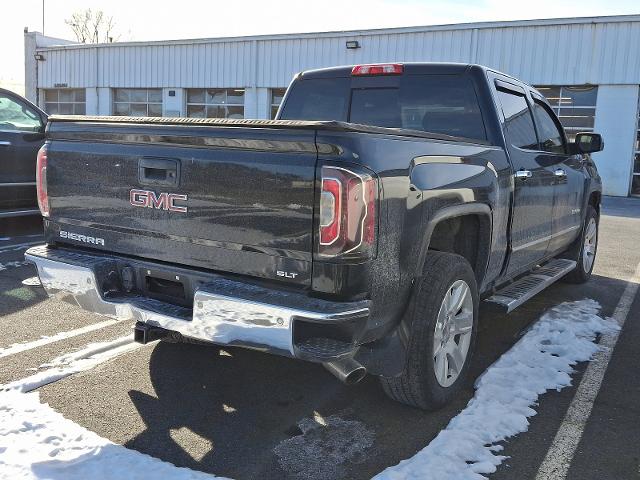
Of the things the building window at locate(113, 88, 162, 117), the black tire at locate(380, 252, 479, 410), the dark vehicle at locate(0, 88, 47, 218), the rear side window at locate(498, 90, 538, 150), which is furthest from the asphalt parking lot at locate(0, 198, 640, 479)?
the building window at locate(113, 88, 162, 117)

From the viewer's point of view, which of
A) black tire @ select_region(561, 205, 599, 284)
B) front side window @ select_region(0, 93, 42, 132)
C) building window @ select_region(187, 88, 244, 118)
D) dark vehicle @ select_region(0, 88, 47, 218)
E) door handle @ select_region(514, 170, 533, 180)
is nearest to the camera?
door handle @ select_region(514, 170, 533, 180)

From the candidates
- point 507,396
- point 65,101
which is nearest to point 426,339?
point 507,396

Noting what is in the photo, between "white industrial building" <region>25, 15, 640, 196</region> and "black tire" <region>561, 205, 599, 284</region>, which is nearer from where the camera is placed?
"black tire" <region>561, 205, 599, 284</region>

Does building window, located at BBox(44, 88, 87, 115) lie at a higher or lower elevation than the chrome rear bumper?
higher

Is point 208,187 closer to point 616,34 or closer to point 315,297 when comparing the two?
point 315,297

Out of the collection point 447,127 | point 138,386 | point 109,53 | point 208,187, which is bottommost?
point 138,386

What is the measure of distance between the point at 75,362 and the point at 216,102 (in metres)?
23.4

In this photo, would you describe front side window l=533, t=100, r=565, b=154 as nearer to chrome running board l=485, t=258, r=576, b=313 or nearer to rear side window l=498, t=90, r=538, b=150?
rear side window l=498, t=90, r=538, b=150

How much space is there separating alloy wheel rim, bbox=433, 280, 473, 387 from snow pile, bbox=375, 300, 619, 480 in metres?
0.21

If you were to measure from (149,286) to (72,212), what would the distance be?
2.24 feet

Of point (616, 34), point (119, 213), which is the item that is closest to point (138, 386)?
point (119, 213)

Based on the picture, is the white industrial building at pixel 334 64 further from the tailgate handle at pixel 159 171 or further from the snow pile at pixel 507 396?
the tailgate handle at pixel 159 171

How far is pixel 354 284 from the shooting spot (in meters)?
2.67

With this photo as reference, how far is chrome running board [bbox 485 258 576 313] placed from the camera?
4059 millimetres
